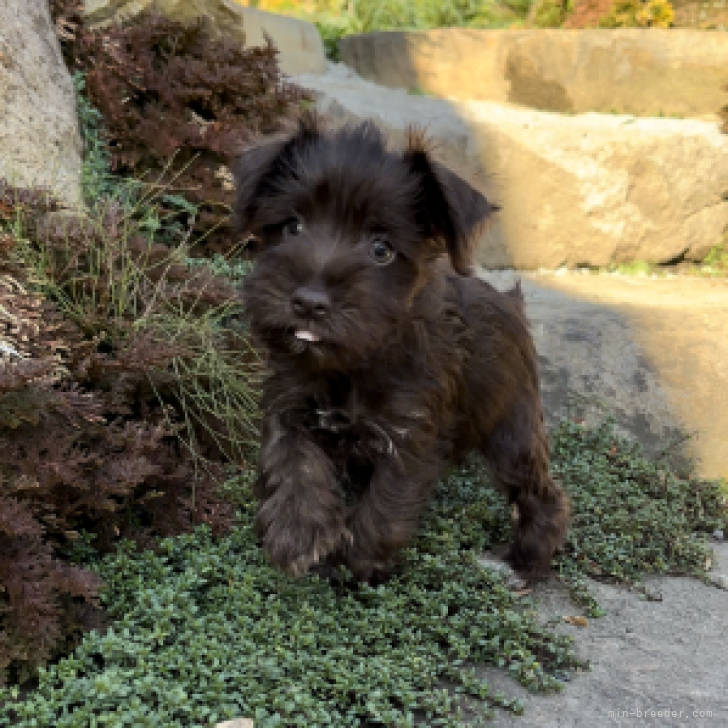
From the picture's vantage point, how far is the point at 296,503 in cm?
308

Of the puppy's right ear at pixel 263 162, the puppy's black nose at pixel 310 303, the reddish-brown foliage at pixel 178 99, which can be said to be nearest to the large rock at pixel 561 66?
the reddish-brown foliage at pixel 178 99

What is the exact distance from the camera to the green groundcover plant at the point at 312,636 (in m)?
2.57

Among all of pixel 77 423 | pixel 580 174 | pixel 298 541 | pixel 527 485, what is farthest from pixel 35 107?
pixel 580 174

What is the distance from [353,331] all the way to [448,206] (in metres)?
0.64

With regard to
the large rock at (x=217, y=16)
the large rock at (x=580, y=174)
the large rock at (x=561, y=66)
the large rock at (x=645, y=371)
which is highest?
the large rock at (x=561, y=66)

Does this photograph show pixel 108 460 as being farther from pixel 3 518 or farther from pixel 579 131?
pixel 579 131

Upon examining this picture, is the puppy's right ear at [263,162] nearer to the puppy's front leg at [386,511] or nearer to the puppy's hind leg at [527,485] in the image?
the puppy's front leg at [386,511]

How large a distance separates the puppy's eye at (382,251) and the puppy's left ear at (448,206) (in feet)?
0.67

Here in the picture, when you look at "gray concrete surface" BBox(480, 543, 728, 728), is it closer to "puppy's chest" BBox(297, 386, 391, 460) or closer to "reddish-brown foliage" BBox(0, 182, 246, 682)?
"puppy's chest" BBox(297, 386, 391, 460)

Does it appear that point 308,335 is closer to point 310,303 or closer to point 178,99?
point 310,303

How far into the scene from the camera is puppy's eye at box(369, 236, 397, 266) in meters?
3.02

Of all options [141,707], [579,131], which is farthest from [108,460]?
[579,131]

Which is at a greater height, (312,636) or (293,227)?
(293,227)

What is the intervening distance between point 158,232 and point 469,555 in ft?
9.76
